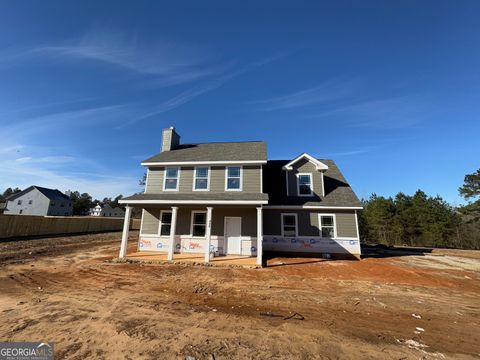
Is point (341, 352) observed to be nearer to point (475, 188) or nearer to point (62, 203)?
point (475, 188)

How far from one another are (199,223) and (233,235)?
2361mm

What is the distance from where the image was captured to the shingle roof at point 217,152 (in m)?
15.0

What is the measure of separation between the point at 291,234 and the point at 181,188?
26.7ft

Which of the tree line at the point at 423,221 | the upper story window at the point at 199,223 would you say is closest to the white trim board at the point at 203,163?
the upper story window at the point at 199,223

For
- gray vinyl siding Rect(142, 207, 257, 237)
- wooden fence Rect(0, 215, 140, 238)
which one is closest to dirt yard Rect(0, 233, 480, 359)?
gray vinyl siding Rect(142, 207, 257, 237)

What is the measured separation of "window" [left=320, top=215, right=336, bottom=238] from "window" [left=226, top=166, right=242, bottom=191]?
607cm

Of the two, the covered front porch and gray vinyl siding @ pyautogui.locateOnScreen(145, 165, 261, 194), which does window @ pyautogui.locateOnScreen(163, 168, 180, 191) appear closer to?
gray vinyl siding @ pyautogui.locateOnScreen(145, 165, 261, 194)

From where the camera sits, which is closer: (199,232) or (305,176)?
(199,232)

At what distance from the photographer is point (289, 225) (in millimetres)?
15070

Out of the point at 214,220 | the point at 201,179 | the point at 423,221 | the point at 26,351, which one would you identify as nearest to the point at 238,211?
the point at 214,220

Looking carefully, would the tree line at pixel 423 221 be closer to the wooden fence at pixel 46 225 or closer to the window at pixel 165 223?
the window at pixel 165 223

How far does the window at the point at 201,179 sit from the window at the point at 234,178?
145 cm

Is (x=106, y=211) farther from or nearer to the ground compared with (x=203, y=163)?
farther from the ground

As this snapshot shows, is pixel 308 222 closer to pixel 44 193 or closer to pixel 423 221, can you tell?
pixel 423 221
